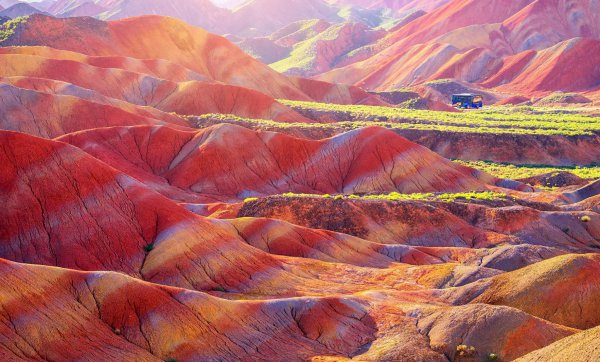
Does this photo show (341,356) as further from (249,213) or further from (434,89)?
(434,89)

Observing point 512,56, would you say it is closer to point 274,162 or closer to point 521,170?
point 521,170

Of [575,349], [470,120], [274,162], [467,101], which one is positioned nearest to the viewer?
[575,349]

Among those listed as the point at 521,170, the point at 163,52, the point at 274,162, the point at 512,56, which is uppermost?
the point at 163,52

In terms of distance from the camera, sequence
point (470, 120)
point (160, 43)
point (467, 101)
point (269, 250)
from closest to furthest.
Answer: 1. point (269, 250)
2. point (470, 120)
3. point (160, 43)
4. point (467, 101)

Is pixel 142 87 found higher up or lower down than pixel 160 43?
lower down

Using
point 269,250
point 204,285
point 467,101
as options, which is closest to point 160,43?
point 467,101

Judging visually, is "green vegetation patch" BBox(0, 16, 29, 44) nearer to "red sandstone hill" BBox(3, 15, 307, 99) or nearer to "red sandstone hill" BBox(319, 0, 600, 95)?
"red sandstone hill" BBox(3, 15, 307, 99)
